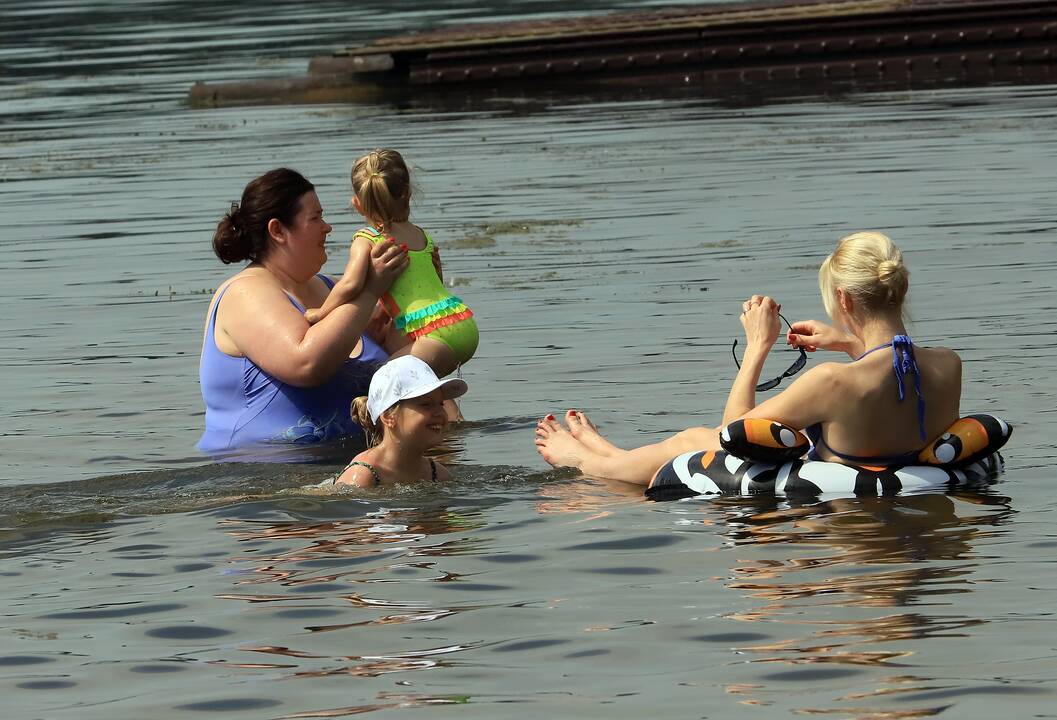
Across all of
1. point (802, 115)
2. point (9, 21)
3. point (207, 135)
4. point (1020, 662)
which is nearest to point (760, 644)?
point (1020, 662)

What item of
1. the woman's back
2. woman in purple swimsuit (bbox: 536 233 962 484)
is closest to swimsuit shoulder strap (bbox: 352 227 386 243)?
woman in purple swimsuit (bbox: 536 233 962 484)

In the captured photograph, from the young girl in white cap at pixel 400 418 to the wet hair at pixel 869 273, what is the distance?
64.7 inches

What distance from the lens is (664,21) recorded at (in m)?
28.6

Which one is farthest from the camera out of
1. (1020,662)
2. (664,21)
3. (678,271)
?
(664,21)

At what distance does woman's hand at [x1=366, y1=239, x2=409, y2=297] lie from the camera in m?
8.17

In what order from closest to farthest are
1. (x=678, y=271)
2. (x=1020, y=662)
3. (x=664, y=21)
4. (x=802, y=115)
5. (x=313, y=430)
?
(x=1020, y=662), (x=313, y=430), (x=678, y=271), (x=802, y=115), (x=664, y=21)

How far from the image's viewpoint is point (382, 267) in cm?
816

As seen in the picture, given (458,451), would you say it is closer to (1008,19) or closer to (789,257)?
(789,257)

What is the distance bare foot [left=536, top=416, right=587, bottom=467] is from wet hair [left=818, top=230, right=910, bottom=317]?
1.65 meters

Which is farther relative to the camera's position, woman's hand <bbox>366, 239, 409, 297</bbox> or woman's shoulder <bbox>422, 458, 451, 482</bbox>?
woman's hand <bbox>366, 239, 409, 297</bbox>

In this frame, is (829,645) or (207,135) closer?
(829,645)

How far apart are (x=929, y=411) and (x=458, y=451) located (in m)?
2.64

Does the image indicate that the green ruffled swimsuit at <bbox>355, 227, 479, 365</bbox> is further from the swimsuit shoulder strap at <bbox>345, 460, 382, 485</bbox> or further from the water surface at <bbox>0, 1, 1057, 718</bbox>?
the swimsuit shoulder strap at <bbox>345, 460, 382, 485</bbox>

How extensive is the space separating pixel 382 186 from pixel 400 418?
71.2 inches
